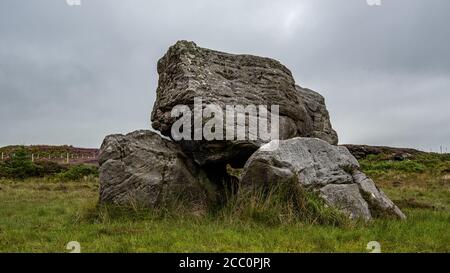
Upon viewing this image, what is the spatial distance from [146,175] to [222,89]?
3251 millimetres

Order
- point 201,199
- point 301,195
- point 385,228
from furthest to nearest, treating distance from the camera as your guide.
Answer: point 201,199 < point 301,195 < point 385,228

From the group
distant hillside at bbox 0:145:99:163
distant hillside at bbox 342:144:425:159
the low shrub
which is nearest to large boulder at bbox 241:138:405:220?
the low shrub

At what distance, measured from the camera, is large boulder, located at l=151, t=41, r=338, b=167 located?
1384cm

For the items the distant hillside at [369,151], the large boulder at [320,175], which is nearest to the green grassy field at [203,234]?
the large boulder at [320,175]

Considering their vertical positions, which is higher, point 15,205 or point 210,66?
point 210,66

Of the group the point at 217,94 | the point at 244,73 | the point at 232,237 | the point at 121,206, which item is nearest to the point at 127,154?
the point at 121,206

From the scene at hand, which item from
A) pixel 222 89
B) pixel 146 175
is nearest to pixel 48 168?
pixel 146 175

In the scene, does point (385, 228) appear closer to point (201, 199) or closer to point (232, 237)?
point (232, 237)

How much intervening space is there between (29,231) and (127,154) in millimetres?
3579

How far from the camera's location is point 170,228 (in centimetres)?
1078

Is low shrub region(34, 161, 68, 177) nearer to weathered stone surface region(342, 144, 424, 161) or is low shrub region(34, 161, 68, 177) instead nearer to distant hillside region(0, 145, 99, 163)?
distant hillside region(0, 145, 99, 163)

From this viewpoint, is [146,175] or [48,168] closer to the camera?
[146,175]

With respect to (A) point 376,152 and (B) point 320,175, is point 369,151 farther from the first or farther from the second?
(B) point 320,175

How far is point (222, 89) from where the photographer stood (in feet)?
46.6
